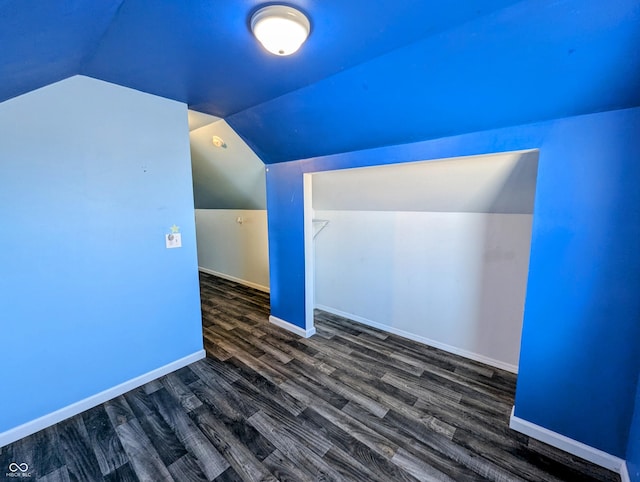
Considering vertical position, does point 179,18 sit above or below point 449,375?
above

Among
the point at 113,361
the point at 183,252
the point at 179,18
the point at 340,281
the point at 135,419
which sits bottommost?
the point at 135,419

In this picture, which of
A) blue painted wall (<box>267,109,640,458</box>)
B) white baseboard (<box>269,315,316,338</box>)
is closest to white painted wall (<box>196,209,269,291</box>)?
white baseboard (<box>269,315,316,338</box>)

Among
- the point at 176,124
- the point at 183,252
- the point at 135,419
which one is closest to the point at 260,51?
the point at 176,124

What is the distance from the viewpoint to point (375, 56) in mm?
1412

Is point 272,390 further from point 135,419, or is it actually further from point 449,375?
point 449,375

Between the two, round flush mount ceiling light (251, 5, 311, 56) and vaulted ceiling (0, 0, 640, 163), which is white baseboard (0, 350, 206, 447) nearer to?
vaulted ceiling (0, 0, 640, 163)

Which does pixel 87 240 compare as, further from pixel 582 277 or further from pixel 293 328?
pixel 582 277

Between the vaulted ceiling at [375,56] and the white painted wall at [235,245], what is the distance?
2609 millimetres

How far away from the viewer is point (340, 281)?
11.1ft

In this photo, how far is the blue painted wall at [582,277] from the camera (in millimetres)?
1314

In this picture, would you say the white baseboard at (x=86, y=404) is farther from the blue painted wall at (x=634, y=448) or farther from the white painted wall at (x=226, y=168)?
the blue painted wall at (x=634, y=448)

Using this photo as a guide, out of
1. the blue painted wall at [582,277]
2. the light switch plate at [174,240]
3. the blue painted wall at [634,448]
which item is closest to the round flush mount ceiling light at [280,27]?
the blue painted wall at [582,277]

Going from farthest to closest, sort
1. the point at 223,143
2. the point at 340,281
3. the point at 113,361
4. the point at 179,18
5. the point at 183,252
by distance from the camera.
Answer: the point at 340,281, the point at 223,143, the point at 183,252, the point at 113,361, the point at 179,18

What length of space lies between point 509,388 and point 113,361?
9.95ft
